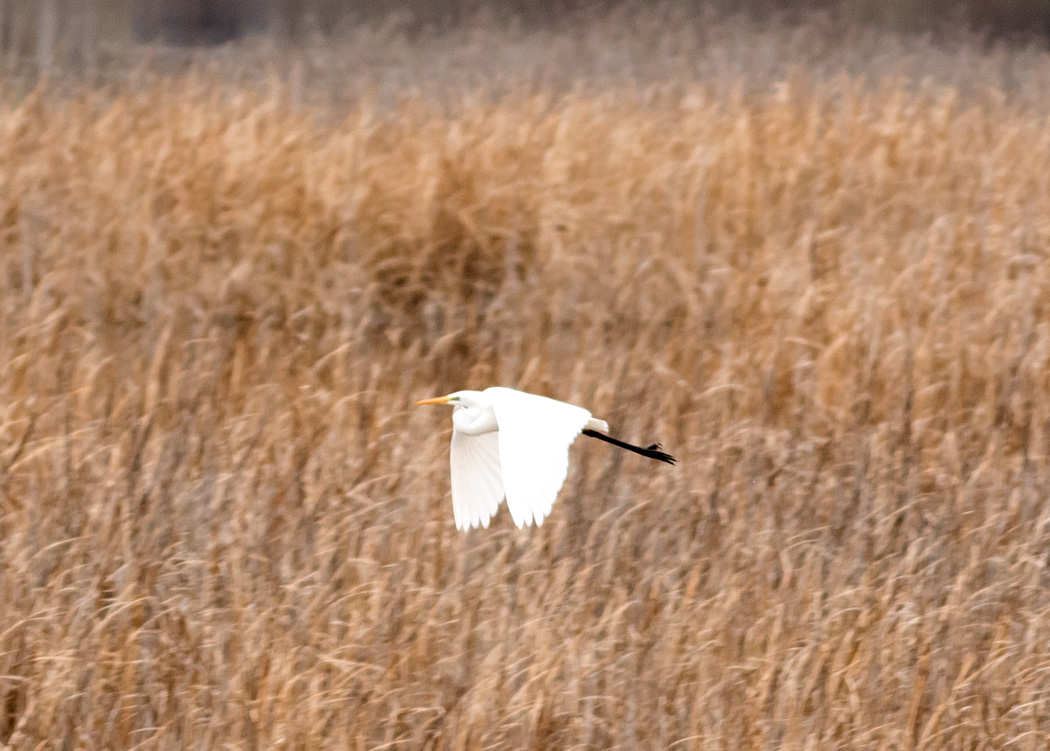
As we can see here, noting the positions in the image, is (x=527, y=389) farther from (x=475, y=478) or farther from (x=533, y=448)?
(x=533, y=448)

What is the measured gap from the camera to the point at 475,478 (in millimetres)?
1549

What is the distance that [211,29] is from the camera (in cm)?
880

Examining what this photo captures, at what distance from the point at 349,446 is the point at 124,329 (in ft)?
3.90

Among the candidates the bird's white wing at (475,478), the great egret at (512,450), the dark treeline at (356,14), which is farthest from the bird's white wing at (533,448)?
the dark treeline at (356,14)

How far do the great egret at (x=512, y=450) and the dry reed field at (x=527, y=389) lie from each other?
476mm

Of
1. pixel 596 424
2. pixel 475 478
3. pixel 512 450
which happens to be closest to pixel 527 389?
pixel 475 478

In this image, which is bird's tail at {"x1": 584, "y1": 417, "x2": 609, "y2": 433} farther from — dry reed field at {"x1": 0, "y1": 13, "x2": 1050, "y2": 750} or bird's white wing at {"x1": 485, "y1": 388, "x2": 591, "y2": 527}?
dry reed field at {"x1": 0, "y1": 13, "x2": 1050, "y2": 750}

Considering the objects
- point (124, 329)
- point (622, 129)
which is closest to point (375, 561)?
point (124, 329)

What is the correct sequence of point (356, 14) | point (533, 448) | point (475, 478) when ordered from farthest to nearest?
point (356, 14) < point (475, 478) < point (533, 448)

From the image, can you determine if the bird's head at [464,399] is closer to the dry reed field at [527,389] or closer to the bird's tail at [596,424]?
the bird's tail at [596,424]

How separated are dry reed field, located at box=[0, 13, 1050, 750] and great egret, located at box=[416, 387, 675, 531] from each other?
1.56ft

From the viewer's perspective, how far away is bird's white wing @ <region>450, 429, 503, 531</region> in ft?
5.02

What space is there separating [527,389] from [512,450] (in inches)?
64.2

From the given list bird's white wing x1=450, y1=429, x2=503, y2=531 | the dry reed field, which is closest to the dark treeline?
the dry reed field
